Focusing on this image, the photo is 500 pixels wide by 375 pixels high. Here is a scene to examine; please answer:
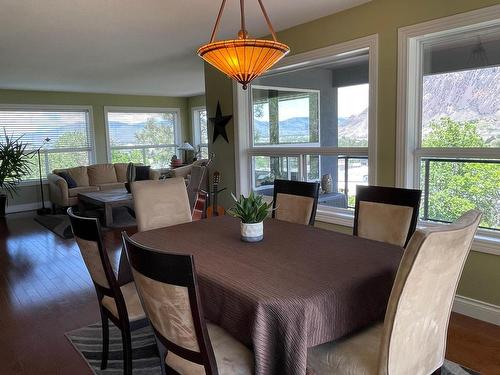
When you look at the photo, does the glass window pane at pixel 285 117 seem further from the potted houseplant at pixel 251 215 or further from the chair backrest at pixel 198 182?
the potted houseplant at pixel 251 215

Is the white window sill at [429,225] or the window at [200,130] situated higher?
the window at [200,130]

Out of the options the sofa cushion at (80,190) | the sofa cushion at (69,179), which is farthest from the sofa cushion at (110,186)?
the sofa cushion at (69,179)

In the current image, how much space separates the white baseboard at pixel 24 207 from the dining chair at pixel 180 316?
7.50 m

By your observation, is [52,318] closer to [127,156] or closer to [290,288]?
[290,288]

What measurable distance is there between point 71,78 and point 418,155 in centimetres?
571

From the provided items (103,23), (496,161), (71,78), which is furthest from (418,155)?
(71,78)

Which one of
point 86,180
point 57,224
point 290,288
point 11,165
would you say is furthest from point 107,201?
point 290,288

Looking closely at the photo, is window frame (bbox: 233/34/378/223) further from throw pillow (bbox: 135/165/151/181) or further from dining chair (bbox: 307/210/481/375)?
throw pillow (bbox: 135/165/151/181)

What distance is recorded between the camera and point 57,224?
6379 millimetres

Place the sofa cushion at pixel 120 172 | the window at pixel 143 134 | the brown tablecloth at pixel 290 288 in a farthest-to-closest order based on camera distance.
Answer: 1. the window at pixel 143 134
2. the sofa cushion at pixel 120 172
3. the brown tablecloth at pixel 290 288

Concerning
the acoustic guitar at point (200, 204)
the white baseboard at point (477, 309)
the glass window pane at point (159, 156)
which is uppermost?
the glass window pane at point (159, 156)

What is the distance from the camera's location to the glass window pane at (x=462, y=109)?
108 inches

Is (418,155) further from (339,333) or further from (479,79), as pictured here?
(339,333)

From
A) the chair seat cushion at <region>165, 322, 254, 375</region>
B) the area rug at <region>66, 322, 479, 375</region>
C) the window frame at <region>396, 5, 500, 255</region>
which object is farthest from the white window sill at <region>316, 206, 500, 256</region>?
the chair seat cushion at <region>165, 322, 254, 375</region>
